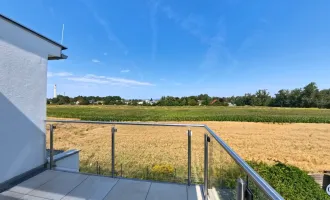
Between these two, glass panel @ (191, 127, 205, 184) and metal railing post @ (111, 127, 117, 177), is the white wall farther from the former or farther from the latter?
glass panel @ (191, 127, 205, 184)

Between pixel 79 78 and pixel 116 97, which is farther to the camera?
pixel 116 97

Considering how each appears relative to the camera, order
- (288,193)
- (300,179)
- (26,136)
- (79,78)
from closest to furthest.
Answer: (26,136)
(288,193)
(300,179)
(79,78)

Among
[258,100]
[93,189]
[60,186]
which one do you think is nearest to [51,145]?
[60,186]

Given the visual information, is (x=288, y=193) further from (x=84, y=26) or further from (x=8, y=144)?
(x=84, y=26)

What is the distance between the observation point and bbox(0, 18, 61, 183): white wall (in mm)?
2316

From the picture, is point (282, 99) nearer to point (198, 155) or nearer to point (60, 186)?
point (198, 155)

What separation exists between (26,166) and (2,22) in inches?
73.4

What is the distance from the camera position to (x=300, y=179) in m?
4.52

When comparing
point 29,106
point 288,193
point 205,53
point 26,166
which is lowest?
point 288,193

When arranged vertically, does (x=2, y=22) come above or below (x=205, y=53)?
below

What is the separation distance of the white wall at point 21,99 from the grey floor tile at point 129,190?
1320 millimetres

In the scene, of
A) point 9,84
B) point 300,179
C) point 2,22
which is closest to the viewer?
point 2,22

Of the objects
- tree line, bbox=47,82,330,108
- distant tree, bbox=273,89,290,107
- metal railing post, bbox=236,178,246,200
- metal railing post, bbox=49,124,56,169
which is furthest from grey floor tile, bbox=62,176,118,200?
distant tree, bbox=273,89,290,107

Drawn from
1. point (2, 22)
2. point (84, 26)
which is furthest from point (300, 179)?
point (84, 26)
